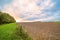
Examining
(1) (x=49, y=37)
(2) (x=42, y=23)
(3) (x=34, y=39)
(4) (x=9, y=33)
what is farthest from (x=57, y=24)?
(4) (x=9, y=33)

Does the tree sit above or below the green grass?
above

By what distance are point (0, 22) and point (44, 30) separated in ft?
9.83

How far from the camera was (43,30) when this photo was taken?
31.5 ft

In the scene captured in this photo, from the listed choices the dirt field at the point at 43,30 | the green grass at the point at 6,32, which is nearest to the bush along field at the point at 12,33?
the green grass at the point at 6,32

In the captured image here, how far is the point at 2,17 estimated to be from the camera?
299 inches

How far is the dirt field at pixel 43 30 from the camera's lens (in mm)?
8688

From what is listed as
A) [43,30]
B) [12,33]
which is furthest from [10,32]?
[43,30]

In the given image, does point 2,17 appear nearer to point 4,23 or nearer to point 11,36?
point 4,23

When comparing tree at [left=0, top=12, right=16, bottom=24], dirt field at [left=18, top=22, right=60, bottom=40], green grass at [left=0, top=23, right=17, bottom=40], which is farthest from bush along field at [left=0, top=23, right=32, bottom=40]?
dirt field at [left=18, top=22, right=60, bottom=40]

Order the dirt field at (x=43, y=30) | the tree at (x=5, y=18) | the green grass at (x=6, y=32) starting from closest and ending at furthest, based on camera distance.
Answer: the green grass at (x=6, y=32)
the tree at (x=5, y=18)
the dirt field at (x=43, y=30)

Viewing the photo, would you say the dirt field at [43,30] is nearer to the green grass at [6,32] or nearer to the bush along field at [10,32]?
the bush along field at [10,32]

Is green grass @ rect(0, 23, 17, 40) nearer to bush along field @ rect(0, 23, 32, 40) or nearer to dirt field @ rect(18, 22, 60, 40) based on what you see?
bush along field @ rect(0, 23, 32, 40)

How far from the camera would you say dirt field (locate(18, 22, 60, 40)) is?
8688 millimetres

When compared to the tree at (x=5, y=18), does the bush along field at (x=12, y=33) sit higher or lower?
lower
